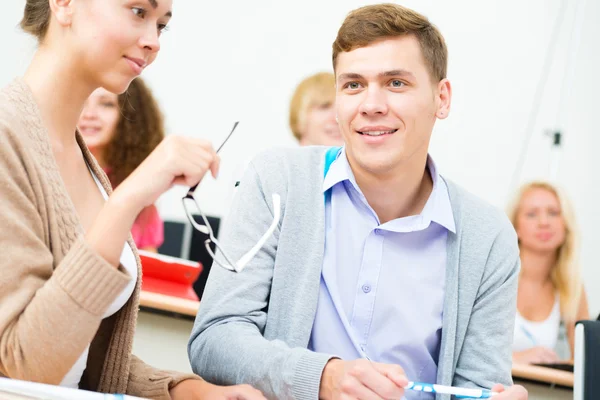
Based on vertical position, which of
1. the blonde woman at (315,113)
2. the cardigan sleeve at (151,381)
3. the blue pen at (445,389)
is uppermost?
the blonde woman at (315,113)

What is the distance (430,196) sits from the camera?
1613 mm

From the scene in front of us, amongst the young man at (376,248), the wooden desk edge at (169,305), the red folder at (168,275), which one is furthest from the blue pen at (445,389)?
the red folder at (168,275)

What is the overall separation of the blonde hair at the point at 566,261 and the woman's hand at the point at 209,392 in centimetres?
262

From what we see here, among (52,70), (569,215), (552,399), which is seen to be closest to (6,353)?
(52,70)

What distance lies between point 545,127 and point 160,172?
388 centimetres

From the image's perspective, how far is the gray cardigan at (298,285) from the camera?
1356mm

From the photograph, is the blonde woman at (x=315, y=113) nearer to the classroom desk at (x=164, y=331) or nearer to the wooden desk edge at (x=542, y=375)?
the classroom desk at (x=164, y=331)

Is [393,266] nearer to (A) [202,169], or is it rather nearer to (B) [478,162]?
(A) [202,169]

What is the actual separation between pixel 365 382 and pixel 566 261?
2685 millimetres

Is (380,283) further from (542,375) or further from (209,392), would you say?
(542,375)

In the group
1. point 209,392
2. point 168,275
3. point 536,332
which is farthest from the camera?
point 536,332

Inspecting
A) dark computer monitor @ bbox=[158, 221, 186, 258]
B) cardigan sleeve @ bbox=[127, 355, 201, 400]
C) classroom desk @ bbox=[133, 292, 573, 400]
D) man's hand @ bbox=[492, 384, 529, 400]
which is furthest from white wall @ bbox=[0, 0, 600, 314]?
cardigan sleeve @ bbox=[127, 355, 201, 400]

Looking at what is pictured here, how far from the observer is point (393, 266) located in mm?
1527

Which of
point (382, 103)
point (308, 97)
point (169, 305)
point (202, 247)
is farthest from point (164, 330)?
point (308, 97)
